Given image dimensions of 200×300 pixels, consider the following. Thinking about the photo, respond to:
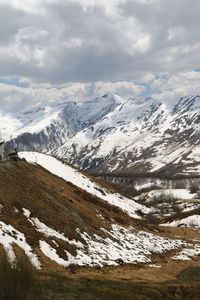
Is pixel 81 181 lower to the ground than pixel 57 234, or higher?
higher

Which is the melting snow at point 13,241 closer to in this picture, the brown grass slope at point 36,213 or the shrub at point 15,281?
the brown grass slope at point 36,213

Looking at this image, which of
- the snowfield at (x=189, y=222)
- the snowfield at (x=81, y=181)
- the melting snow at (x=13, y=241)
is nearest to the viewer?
the melting snow at (x=13, y=241)

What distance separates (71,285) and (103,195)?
2945 inches

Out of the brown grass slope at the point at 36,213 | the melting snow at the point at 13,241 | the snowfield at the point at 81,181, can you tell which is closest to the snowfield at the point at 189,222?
the snowfield at the point at 81,181

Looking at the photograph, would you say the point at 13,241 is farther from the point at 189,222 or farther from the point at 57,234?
the point at 189,222

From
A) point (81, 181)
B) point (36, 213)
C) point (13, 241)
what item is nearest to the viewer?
point (13, 241)

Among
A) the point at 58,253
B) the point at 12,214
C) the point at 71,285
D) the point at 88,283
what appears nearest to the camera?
the point at 71,285

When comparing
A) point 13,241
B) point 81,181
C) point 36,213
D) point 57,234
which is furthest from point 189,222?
point 13,241

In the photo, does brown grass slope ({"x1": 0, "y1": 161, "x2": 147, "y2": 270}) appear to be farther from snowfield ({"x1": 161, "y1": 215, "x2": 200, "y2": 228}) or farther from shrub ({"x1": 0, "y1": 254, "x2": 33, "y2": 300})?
snowfield ({"x1": 161, "y1": 215, "x2": 200, "y2": 228})

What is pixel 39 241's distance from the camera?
34500 millimetres

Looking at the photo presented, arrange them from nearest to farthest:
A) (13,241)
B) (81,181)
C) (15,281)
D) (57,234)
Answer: (15,281) < (13,241) < (57,234) < (81,181)

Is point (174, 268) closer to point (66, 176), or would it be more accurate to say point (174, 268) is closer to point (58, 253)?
point (58, 253)

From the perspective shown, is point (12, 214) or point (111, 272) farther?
point (12, 214)

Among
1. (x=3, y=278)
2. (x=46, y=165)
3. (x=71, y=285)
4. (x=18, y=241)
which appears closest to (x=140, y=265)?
(x=18, y=241)
